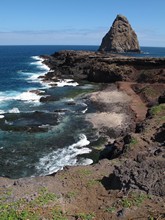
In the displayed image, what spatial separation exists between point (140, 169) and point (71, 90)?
4564cm

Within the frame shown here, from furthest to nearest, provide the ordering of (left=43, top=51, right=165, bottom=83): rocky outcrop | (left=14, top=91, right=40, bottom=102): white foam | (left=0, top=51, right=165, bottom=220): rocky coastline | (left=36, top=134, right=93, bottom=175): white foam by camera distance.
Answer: (left=43, top=51, right=165, bottom=83): rocky outcrop → (left=14, top=91, right=40, bottom=102): white foam → (left=36, top=134, right=93, bottom=175): white foam → (left=0, top=51, right=165, bottom=220): rocky coastline

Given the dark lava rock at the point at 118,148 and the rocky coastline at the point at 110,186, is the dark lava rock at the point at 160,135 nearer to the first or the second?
the rocky coastline at the point at 110,186

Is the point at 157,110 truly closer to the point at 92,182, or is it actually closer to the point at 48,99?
the point at 92,182

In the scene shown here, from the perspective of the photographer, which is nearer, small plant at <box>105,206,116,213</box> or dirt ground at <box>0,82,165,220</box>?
dirt ground at <box>0,82,165,220</box>

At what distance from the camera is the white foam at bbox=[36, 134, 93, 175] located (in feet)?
92.6

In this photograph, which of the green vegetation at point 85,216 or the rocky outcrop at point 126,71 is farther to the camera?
the rocky outcrop at point 126,71

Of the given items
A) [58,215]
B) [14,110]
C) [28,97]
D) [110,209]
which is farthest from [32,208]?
[28,97]

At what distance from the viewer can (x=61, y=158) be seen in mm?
30516

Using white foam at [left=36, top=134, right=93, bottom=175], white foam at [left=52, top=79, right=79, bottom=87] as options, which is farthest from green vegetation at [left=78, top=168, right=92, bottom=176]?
white foam at [left=52, top=79, right=79, bottom=87]

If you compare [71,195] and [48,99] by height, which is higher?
[48,99]

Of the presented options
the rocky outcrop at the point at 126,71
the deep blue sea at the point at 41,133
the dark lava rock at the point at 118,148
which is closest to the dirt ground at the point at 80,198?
the dark lava rock at the point at 118,148

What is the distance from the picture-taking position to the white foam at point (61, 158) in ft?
92.6

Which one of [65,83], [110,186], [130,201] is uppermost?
[65,83]

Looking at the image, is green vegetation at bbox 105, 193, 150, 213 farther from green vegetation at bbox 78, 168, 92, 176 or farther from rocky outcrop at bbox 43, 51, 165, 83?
rocky outcrop at bbox 43, 51, 165, 83
